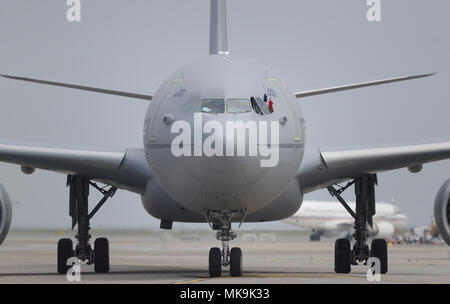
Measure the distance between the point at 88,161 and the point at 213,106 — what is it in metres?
5.06

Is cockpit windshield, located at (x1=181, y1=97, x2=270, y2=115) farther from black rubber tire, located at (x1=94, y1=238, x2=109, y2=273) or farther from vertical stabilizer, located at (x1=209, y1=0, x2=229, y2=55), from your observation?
black rubber tire, located at (x1=94, y1=238, x2=109, y2=273)

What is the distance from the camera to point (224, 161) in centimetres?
1572

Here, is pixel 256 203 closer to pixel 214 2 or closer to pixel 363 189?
pixel 363 189

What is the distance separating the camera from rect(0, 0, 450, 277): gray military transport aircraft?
16.1 meters

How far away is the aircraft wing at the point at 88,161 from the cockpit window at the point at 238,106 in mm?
4473

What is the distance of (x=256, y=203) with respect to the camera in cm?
1723

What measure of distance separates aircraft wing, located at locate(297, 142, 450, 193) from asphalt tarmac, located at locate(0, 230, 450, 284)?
2.21 metres

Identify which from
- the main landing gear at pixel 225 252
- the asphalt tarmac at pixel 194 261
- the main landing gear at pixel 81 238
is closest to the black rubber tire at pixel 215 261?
the main landing gear at pixel 225 252

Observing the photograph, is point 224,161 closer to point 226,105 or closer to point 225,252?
point 226,105

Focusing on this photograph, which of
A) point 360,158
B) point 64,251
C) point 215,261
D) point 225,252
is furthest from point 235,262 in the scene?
point 64,251

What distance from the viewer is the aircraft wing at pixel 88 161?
797 inches

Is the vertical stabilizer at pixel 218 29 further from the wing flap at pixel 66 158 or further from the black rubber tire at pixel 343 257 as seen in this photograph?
the black rubber tire at pixel 343 257
